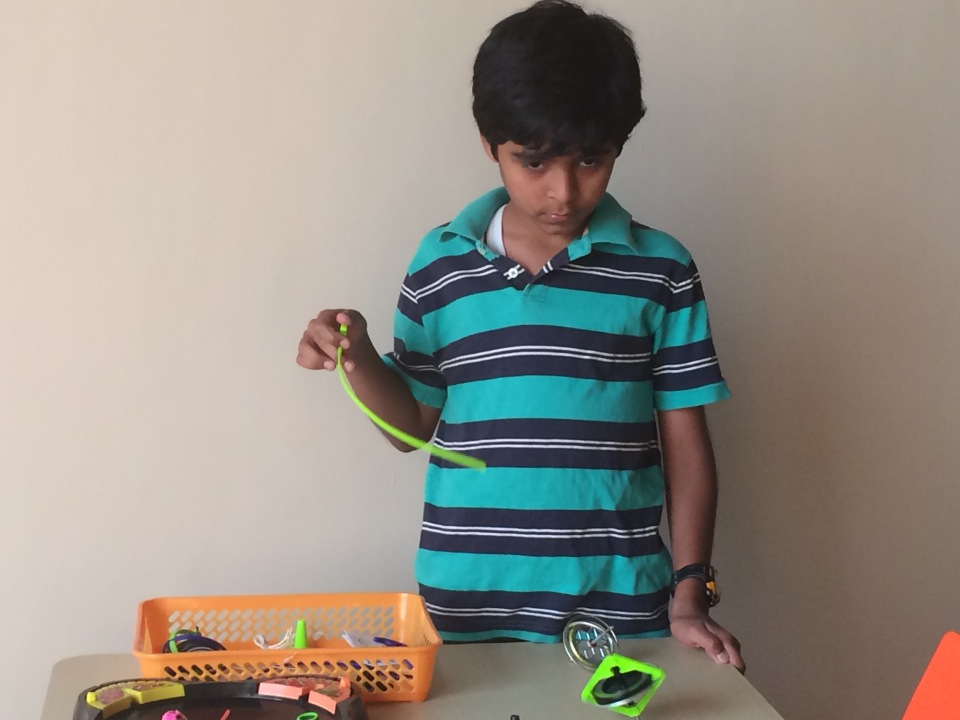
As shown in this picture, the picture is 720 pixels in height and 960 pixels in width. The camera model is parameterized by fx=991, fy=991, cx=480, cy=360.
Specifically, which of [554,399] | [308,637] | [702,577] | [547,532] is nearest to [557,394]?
[554,399]

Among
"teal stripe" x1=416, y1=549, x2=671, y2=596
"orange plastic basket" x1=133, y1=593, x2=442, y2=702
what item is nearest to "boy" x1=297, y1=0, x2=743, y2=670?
"teal stripe" x1=416, y1=549, x2=671, y2=596

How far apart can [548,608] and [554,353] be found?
270 millimetres

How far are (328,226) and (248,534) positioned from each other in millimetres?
402

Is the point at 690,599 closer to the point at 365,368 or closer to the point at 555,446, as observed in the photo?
the point at 555,446

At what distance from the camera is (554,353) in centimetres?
106

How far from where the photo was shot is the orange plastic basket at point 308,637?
0.82 meters

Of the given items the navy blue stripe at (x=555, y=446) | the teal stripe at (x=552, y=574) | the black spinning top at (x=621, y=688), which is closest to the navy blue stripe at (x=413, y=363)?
the navy blue stripe at (x=555, y=446)

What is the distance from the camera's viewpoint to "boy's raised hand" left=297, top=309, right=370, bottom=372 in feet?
3.17

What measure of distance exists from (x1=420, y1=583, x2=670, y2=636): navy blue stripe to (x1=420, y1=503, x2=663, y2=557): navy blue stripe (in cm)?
5

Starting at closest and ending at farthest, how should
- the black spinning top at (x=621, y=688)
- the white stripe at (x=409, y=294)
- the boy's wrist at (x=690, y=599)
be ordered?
1. the black spinning top at (x=621, y=688)
2. the boy's wrist at (x=690, y=599)
3. the white stripe at (x=409, y=294)

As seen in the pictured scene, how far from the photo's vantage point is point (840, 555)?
56.3 inches

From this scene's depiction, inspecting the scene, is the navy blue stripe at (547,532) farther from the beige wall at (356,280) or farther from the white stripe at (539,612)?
the beige wall at (356,280)

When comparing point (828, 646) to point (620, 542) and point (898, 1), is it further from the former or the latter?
point (898, 1)

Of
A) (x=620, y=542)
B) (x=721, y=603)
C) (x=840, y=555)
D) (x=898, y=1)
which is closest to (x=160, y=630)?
(x=620, y=542)
